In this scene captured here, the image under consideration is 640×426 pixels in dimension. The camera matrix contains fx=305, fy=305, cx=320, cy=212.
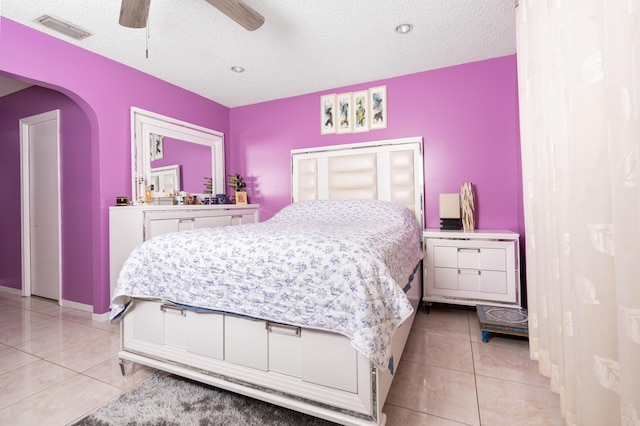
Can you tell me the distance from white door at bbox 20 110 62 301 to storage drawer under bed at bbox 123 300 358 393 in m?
2.41

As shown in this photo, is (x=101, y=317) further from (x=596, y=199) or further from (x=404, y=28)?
(x=404, y=28)

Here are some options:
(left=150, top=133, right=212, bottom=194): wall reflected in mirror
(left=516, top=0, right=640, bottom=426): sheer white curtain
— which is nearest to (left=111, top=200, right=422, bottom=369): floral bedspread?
(left=516, top=0, right=640, bottom=426): sheer white curtain

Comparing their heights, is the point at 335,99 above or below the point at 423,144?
above

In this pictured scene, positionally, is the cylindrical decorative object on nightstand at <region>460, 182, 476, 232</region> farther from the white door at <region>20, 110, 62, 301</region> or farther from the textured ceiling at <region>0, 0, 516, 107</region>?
the white door at <region>20, 110, 62, 301</region>

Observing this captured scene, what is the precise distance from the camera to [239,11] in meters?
1.96

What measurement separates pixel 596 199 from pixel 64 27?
362 centimetres

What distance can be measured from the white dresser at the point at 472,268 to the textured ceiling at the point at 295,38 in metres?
1.80

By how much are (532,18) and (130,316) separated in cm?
295

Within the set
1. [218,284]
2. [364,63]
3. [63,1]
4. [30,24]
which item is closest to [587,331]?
[218,284]

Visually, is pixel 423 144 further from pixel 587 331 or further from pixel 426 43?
pixel 587 331

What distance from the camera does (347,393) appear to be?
1319mm

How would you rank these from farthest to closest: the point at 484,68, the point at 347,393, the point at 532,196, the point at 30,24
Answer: the point at 484,68 < the point at 30,24 < the point at 532,196 < the point at 347,393

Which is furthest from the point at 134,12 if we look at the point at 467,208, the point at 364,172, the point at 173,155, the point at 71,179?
the point at 467,208

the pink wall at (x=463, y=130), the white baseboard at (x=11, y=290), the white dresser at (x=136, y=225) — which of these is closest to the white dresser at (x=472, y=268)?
the pink wall at (x=463, y=130)
